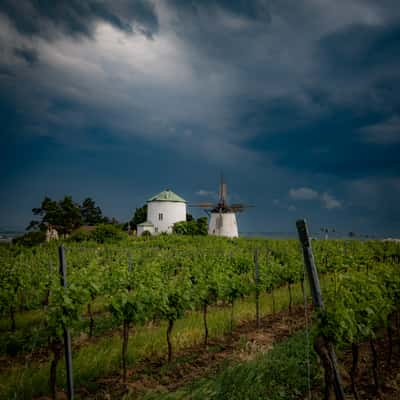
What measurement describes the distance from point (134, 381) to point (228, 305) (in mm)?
5528

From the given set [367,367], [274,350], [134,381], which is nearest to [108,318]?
[134,381]

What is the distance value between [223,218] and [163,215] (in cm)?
1048

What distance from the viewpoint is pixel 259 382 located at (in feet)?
13.4

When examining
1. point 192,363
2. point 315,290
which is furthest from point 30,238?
point 315,290

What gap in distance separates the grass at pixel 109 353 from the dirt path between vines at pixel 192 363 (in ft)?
0.75

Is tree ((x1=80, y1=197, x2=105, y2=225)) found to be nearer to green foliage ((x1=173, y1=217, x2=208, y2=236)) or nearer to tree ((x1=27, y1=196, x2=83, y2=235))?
tree ((x1=27, y1=196, x2=83, y2=235))

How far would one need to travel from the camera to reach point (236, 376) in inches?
158

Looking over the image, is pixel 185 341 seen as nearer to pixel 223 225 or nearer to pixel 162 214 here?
pixel 223 225

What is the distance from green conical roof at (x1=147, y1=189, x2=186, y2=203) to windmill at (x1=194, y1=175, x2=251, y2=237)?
6947 mm

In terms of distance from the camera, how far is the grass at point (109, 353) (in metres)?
4.71

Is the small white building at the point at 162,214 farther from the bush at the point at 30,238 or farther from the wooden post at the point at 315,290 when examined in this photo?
the wooden post at the point at 315,290

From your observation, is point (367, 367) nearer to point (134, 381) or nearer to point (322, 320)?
point (322, 320)

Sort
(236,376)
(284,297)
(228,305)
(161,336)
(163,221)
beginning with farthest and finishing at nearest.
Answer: (163,221) < (284,297) < (228,305) < (161,336) < (236,376)

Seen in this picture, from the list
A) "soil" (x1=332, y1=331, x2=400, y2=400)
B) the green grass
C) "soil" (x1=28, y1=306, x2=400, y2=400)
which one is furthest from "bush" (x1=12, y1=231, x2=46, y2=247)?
"soil" (x1=332, y1=331, x2=400, y2=400)
